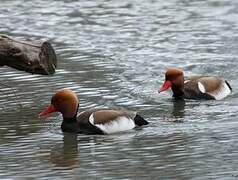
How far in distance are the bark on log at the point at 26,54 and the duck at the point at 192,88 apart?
2748mm

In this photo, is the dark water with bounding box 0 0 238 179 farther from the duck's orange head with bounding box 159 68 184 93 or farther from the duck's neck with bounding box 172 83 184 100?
the duck's orange head with bounding box 159 68 184 93

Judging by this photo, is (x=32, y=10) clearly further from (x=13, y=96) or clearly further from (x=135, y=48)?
(x=13, y=96)

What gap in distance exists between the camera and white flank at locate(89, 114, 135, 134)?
1294 cm

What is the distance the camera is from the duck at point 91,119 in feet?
42.5

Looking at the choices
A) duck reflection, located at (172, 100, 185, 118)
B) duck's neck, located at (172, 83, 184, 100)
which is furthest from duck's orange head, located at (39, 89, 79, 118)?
duck's neck, located at (172, 83, 184, 100)

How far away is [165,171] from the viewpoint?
10.6 m

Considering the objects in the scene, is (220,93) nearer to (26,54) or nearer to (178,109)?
(178,109)

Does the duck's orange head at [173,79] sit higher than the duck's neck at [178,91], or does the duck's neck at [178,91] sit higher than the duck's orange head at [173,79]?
the duck's orange head at [173,79]

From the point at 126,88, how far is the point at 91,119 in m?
3.04

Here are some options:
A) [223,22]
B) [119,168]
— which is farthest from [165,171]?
[223,22]

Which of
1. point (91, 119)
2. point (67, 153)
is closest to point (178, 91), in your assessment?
point (91, 119)

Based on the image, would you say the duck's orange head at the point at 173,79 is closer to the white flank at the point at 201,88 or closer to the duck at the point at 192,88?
the duck at the point at 192,88

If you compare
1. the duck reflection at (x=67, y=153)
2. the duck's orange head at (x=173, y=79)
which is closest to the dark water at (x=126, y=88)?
the duck reflection at (x=67, y=153)

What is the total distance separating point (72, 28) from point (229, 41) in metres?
4.76
